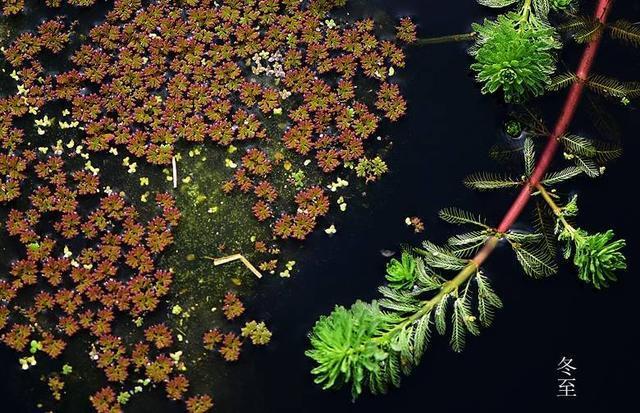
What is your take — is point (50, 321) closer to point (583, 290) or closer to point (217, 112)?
point (217, 112)

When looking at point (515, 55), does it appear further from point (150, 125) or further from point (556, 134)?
point (150, 125)

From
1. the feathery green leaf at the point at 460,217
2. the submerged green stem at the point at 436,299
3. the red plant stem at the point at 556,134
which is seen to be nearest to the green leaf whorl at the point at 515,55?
the red plant stem at the point at 556,134

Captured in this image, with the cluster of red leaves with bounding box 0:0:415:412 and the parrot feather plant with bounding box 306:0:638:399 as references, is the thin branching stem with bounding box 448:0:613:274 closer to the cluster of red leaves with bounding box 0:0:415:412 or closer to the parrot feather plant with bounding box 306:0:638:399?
the parrot feather plant with bounding box 306:0:638:399

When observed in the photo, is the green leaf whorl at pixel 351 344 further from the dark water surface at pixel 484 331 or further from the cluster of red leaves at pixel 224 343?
the cluster of red leaves at pixel 224 343

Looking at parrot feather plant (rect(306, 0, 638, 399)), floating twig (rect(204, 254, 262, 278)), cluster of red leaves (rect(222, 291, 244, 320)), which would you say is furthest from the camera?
floating twig (rect(204, 254, 262, 278))

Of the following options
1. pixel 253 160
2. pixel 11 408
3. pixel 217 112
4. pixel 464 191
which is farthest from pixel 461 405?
pixel 11 408

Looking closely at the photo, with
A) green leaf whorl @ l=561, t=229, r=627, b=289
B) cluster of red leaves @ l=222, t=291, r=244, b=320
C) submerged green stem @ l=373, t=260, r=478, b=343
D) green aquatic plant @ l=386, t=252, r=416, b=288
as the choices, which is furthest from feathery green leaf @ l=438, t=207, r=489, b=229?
cluster of red leaves @ l=222, t=291, r=244, b=320
